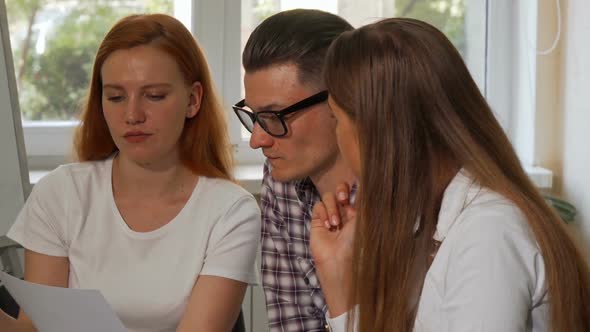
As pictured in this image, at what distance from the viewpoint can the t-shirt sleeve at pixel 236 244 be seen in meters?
1.75

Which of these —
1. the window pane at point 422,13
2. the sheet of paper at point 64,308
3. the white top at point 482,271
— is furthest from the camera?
the window pane at point 422,13

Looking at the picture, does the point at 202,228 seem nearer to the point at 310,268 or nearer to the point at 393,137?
the point at 310,268

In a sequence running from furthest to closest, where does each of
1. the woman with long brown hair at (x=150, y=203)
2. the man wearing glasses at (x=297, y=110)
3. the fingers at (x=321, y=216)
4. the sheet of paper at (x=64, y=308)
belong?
the woman with long brown hair at (x=150, y=203)
the man wearing glasses at (x=297, y=110)
the fingers at (x=321, y=216)
the sheet of paper at (x=64, y=308)

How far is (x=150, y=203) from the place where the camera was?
184 cm

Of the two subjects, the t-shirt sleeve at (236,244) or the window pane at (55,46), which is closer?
the t-shirt sleeve at (236,244)

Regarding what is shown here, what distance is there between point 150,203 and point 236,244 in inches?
8.1

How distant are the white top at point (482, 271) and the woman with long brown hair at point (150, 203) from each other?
2.09ft

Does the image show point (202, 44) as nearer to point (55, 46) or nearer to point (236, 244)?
point (55, 46)

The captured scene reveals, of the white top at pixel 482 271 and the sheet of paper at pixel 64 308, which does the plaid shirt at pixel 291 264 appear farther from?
the white top at pixel 482 271

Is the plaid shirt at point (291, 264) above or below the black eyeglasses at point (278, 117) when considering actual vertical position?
below

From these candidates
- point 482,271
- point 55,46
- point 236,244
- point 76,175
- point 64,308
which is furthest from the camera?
point 55,46

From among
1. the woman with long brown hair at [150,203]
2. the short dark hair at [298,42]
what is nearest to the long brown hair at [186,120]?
the woman with long brown hair at [150,203]

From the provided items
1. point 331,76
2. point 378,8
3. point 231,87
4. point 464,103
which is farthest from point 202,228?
point 378,8

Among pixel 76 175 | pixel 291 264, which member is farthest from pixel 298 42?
pixel 76 175
